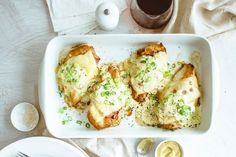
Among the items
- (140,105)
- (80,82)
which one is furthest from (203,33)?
(80,82)

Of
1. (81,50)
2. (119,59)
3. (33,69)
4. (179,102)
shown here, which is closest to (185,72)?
(179,102)

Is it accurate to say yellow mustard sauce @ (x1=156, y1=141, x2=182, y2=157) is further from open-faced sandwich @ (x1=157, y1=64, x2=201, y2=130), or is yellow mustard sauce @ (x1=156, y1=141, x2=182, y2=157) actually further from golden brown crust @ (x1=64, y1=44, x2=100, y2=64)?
golden brown crust @ (x1=64, y1=44, x2=100, y2=64)

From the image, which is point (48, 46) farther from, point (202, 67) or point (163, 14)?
point (202, 67)

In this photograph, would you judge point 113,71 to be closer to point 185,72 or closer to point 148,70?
point 148,70

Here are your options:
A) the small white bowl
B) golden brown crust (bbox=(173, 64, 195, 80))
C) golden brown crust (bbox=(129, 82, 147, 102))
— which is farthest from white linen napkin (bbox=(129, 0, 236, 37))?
the small white bowl

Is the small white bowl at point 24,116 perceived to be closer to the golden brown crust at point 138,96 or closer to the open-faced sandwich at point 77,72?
the open-faced sandwich at point 77,72

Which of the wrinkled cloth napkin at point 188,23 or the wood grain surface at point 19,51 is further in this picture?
the wood grain surface at point 19,51

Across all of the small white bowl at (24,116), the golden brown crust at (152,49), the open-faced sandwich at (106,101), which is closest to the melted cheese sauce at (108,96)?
the open-faced sandwich at (106,101)
